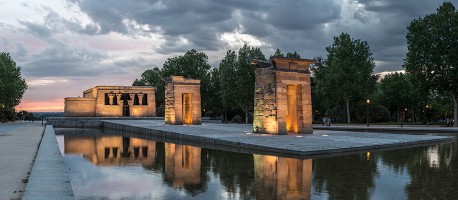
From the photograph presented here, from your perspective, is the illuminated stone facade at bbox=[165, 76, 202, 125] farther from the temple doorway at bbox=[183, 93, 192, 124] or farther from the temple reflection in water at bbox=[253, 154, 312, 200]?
the temple reflection in water at bbox=[253, 154, 312, 200]

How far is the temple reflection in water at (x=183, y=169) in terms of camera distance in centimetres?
1050

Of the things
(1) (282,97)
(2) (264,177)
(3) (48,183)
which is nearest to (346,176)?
(2) (264,177)

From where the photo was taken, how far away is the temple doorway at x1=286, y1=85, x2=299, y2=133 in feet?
93.0

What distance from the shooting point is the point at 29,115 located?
7988 centimetres

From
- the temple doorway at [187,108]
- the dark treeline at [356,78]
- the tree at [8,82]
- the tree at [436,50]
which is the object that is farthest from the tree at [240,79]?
the tree at [8,82]

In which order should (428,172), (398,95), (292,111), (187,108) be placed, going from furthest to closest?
(398,95) → (187,108) → (292,111) → (428,172)

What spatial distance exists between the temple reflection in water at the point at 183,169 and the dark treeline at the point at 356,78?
3619 centimetres

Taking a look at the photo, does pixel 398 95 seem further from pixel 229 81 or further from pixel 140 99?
pixel 140 99

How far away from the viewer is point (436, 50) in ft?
152

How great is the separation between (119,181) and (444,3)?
46199mm

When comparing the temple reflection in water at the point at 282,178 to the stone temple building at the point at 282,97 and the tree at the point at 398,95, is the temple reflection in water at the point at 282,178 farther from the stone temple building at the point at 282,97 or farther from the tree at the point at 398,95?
the tree at the point at 398,95

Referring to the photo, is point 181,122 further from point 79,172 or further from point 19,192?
point 19,192

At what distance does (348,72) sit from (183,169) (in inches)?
1983

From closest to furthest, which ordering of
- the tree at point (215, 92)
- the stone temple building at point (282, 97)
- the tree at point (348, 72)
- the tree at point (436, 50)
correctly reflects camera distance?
the stone temple building at point (282, 97) → the tree at point (436, 50) → the tree at point (348, 72) → the tree at point (215, 92)
